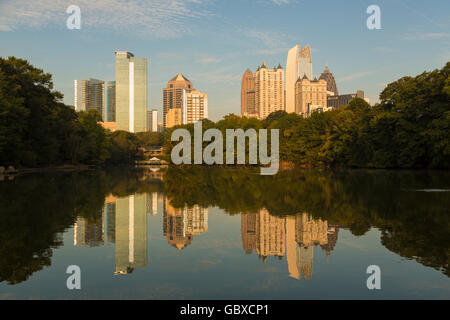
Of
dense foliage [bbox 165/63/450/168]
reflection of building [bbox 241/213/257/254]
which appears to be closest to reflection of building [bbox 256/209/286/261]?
reflection of building [bbox 241/213/257/254]

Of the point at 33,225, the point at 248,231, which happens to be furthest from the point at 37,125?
the point at 248,231

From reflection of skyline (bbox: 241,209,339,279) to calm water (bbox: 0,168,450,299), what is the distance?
0.03 m

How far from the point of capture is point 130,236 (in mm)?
9672

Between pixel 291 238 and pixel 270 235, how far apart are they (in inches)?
22.1

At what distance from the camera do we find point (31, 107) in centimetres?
5181

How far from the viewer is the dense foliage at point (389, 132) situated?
44084mm

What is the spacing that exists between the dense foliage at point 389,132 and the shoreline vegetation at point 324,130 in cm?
9

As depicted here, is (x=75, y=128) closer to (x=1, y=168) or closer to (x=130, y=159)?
(x=1, y=168)

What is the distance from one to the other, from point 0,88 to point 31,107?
10150mm

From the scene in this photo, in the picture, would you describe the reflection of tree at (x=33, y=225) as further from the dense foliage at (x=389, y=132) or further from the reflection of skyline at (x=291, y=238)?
the dense foliage at (x=389, y=132)

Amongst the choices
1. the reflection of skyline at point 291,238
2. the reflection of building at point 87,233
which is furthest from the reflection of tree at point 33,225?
the reflection of skyline at point 291,238

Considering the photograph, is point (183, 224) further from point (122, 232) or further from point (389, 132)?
point (389, 132)

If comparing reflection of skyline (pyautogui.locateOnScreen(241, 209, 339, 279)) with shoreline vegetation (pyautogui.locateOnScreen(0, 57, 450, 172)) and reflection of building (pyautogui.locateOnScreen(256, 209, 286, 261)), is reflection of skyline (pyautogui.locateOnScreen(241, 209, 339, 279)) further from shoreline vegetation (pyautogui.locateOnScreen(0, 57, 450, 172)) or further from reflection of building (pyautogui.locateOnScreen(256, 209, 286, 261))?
shoreline vegetation (pyautogui.locateOnScreen(0, 57, 450, 172))
